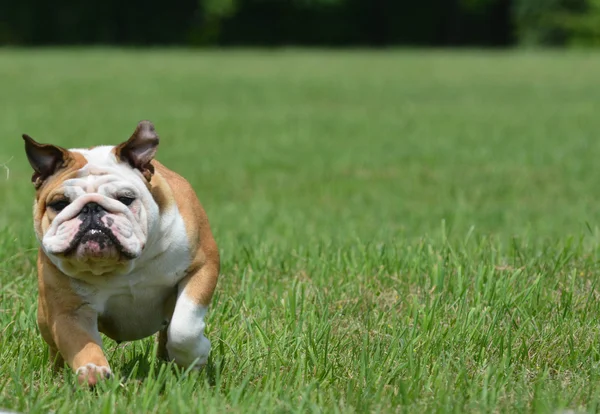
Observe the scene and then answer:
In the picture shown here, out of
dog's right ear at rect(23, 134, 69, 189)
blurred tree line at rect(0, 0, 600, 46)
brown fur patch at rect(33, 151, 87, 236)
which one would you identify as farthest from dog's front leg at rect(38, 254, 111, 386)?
blurred tree line at rect(0, 0, 600, 46)

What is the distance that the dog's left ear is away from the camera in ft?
11.9

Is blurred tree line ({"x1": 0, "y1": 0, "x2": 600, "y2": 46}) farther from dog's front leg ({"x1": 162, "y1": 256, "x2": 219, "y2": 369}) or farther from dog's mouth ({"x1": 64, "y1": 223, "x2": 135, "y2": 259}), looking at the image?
dog's mouth ({"x1": 64, "y1": 223, "x2": 135, "y2": 259})

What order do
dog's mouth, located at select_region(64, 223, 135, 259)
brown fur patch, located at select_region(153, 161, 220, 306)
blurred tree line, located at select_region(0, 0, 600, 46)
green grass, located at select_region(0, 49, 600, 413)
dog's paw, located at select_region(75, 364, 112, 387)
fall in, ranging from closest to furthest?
1. dog's mouth, located at select_region(64, 223, 135, 259)
2. dog's paw, located at select_region(75, 364, 112, 387)
3. green grass, located at select_region(0, 49, 600, 413)
4. brown fur patch, located at select_region(153, 161, 220, 306)
5. blurred tree line, located at select_region(0, 0, 600, 46)

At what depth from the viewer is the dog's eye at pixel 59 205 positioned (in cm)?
342

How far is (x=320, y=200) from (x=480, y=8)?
54.3 m

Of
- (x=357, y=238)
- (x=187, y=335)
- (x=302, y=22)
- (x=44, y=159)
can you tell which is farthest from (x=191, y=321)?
(x=302, y=22)

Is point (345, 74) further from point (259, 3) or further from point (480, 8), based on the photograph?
point (480, 8)

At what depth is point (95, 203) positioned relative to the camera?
3346 mm

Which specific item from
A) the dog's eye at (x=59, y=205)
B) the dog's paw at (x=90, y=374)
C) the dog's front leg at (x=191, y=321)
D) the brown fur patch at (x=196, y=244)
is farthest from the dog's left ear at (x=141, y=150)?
the dog's paw at (x=90, y=374)

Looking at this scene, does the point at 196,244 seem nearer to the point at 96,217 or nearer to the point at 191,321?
the point at 191,321

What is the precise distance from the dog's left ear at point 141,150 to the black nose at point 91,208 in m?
0.32

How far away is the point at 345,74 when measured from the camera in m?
32.3

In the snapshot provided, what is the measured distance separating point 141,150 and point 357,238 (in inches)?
102

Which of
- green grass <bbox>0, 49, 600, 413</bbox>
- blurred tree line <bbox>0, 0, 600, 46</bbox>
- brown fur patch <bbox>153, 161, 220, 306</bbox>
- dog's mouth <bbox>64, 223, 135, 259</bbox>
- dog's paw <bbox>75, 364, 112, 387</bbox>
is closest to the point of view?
dog's mouth <bbox>64, 223, 135, 259</bbox>
